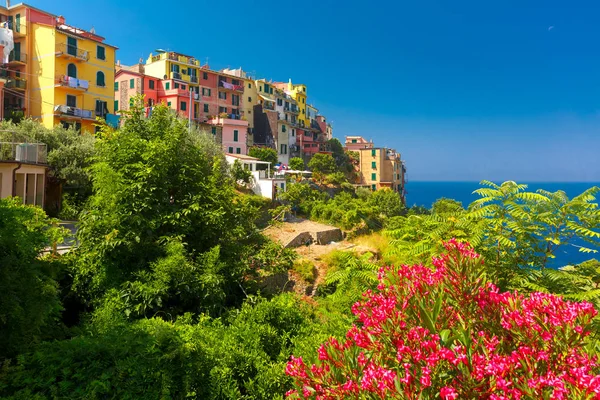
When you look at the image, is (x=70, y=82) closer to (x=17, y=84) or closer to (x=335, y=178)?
(x=17, y=84)

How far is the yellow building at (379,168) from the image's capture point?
66062mm

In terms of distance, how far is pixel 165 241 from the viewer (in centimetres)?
1123

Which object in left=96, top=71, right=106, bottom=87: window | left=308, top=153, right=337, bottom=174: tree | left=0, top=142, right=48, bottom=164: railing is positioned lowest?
left=0, top=142, right=48, bottom=164: railing

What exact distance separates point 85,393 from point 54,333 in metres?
2.86

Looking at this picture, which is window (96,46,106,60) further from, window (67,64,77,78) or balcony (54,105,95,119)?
balcony (54,105,95,119)

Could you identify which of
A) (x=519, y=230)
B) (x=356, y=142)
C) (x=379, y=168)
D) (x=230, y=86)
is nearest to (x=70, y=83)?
(x=230, y=86)

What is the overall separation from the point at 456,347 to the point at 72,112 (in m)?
36.9

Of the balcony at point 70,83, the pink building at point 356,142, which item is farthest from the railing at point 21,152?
the pink building at point 356,142

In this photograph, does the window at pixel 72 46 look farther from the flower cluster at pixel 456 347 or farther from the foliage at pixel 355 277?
the flower cluster at pixel 456 347

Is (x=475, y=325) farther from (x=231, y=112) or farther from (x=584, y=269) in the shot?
(x=231, y=112)

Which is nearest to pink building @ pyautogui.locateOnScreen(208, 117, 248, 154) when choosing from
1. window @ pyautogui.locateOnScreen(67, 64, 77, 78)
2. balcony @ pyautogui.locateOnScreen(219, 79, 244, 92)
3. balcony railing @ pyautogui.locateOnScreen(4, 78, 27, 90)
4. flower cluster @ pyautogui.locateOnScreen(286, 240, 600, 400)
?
balcony @ pyautogui.locateOnScreen(219, 79, 244, 92)

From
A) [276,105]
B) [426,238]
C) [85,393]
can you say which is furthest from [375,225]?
[276,105]

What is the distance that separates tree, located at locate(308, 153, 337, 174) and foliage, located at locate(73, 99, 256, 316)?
41.1 meters

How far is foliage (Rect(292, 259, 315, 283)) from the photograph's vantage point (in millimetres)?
17041
